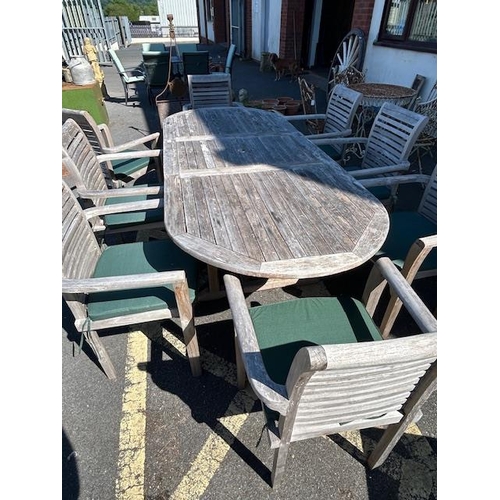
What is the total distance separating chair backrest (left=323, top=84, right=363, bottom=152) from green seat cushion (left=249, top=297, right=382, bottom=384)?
2.18 meters

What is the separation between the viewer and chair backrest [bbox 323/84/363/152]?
9.50 ft

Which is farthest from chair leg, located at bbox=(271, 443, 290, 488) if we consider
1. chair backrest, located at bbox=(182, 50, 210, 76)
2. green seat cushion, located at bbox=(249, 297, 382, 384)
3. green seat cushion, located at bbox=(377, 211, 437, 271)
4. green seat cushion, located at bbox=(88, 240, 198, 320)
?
chair backrest, located at bbox=(182, 50, 210, 76)

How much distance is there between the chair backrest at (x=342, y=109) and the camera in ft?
9.50

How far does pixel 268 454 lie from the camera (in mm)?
1457

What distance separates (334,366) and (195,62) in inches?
272

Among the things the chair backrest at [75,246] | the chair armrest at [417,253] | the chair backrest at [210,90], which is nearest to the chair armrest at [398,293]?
the chair armrest at [417,253]

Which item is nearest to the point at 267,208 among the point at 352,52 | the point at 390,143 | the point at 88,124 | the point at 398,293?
the point at 398,293

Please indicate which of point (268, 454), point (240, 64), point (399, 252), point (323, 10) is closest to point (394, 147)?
point (399, 252)

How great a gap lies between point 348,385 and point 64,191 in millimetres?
1522

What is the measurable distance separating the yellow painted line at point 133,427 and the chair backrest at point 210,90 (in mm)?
3219

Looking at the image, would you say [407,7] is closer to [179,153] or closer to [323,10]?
[323,10]

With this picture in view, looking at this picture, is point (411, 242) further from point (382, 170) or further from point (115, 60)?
point (115, 60)

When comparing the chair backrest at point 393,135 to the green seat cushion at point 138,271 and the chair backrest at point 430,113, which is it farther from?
the green seat cushion at point 138,271

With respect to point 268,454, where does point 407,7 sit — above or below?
above
